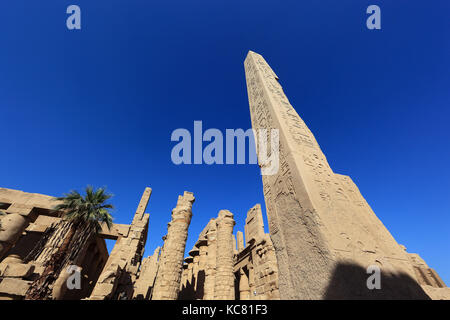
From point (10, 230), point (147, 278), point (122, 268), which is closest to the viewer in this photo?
point (10, 230)

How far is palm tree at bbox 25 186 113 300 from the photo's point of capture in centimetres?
848

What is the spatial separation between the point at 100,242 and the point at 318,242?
2019 cm

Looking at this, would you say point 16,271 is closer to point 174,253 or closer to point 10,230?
point 10,230

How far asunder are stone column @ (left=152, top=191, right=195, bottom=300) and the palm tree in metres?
4.05

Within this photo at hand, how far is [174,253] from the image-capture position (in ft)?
31.2

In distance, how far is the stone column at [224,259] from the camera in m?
8.80

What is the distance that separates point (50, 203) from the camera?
13609 millimetres

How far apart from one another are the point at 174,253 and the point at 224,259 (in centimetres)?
255
